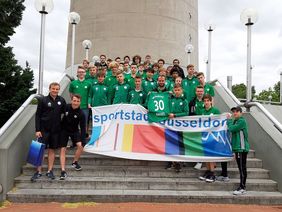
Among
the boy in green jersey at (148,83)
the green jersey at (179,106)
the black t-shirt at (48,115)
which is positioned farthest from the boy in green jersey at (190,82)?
the black t-shirt at (48,115)

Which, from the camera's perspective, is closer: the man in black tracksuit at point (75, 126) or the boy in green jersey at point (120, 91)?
the man in black tracksuit at point (75, 126)

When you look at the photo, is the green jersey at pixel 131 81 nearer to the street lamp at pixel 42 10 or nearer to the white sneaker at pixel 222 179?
the street lamp at pixel 42 10

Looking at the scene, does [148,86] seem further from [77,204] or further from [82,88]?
[77,204]

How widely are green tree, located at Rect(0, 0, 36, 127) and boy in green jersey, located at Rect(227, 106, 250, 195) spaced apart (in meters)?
14.4

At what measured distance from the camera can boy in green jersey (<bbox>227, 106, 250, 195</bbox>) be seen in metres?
6.69

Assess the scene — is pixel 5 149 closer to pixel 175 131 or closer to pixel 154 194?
pixel 154 194

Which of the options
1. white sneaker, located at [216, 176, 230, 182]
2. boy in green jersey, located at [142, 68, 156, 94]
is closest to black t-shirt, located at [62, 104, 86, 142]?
boy in green jersey, located at [142, 68, 156, 94]

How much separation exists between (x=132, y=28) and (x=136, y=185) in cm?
1395

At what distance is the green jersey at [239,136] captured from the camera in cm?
683

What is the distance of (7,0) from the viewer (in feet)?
72.2

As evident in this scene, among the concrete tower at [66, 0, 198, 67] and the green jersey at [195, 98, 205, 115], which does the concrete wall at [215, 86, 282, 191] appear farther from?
the concrete tower at [66, 0, 198, 67]

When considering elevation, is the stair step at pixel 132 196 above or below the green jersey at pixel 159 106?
below

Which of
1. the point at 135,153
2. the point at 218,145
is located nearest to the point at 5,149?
the point at 135,153

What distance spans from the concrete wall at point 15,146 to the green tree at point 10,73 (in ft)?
37.6
